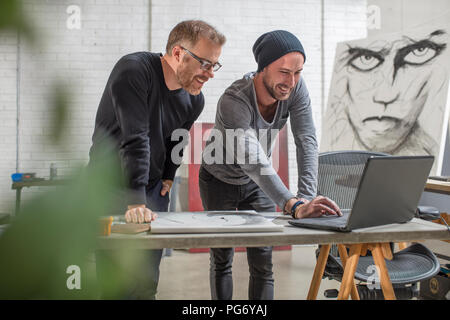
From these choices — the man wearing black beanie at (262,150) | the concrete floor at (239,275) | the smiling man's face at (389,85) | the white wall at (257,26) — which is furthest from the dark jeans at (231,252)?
the white wall at (257,26)

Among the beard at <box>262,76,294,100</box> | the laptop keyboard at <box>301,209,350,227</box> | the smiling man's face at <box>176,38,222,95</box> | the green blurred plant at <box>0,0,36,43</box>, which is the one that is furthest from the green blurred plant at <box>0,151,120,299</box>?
the beard at <box>262,76,294,100</box>

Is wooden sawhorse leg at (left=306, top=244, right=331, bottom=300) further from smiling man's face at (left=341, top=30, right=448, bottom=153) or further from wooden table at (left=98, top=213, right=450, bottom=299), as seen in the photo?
smiling man's face at (left=341, top=30, right=448, bottom=153)

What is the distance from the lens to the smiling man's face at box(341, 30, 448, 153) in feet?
10.7

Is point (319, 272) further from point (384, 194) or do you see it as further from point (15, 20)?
point (15, 20)

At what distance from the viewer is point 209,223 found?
1.28 m

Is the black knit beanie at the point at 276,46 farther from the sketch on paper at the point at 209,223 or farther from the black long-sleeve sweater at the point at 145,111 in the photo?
the sketch on paper at the point at 209,223

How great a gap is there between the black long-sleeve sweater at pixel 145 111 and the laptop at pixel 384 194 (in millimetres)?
Result: 514

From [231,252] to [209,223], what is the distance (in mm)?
685

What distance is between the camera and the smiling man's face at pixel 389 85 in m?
3.26

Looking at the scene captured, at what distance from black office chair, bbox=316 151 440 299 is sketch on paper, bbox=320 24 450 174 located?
1151mm

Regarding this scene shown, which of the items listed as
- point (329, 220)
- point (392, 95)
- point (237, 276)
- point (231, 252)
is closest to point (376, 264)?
point (329, 220)
